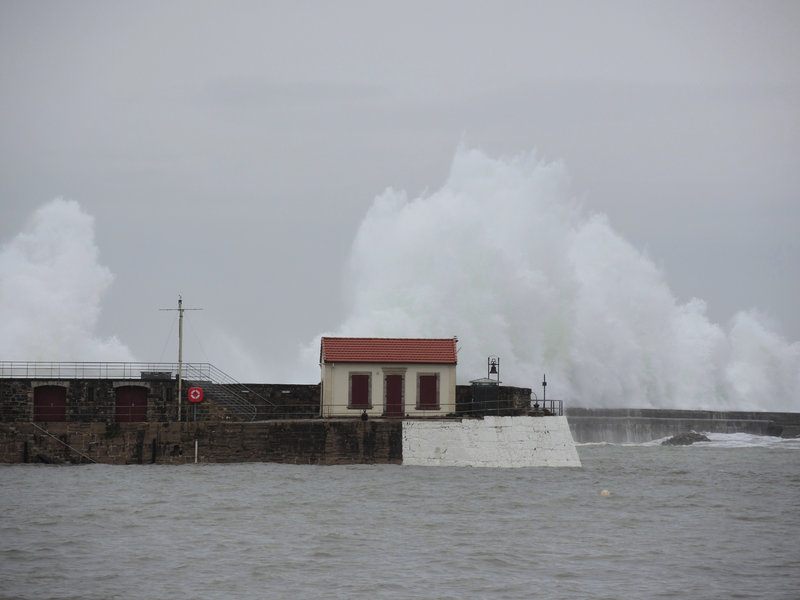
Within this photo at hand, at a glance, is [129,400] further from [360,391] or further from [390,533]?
[390,533]

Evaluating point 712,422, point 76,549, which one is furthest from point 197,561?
point 712,422

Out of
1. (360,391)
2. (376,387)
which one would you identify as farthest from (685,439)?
(360,391)

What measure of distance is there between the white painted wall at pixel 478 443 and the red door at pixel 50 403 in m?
12.5

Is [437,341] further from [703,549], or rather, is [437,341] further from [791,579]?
[791,579]

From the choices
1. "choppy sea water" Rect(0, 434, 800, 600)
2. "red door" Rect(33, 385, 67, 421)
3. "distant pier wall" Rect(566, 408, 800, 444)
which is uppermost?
"red door" Rect(33, 385, 67, 421)

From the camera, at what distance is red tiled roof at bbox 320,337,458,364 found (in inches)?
1561

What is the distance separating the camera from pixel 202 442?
124ft

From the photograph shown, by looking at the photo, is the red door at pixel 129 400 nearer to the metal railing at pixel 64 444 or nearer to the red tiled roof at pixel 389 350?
the metal railing at pixel 64 444

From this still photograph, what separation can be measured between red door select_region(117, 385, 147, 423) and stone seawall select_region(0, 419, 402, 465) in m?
2.48

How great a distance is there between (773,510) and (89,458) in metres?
21.6

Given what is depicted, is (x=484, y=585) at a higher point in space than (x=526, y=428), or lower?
lower

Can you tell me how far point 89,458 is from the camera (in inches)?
1483

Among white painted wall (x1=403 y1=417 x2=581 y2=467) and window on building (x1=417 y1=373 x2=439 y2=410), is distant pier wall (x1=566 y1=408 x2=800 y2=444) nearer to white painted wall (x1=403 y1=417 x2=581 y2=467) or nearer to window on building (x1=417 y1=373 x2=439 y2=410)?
window on building (x1=417 y1=373 x2=439 y2=410)

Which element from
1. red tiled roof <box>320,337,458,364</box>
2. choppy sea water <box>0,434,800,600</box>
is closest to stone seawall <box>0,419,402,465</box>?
choppy sea water <box>0,434,800,600</box>
